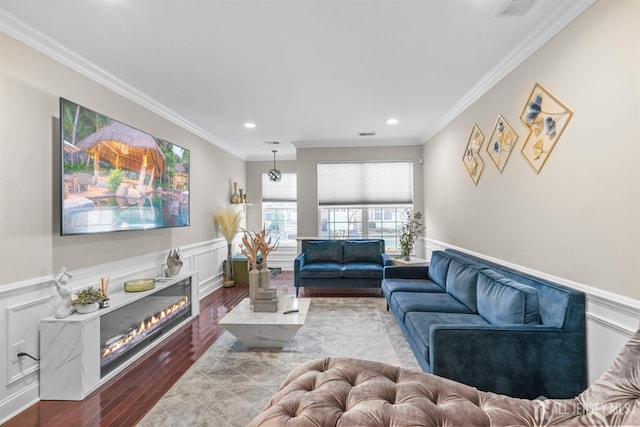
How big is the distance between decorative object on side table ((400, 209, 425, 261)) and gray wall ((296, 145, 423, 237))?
0.37 meters

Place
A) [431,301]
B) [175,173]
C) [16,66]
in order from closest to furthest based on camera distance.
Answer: [16,66] < [431,301] < [175,173]

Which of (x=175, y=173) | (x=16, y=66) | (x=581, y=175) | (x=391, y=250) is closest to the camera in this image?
(x=581, y=175)

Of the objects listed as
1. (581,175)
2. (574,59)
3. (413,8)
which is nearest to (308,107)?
(413,8)

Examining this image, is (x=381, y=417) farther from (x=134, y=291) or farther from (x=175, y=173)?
(x=175, y=173)

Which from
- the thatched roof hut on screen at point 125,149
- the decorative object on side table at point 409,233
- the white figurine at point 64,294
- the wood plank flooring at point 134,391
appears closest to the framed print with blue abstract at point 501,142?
the decorative object on side table at point 409,233

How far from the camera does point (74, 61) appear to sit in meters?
2.57

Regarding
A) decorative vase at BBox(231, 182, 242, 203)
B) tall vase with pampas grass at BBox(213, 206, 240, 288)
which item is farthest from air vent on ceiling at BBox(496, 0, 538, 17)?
decorative vase at BBox(231, 182, 242, 203)

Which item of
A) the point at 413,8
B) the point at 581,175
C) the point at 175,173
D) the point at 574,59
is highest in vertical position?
the point at 413,8

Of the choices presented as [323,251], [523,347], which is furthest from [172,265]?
[523,347]

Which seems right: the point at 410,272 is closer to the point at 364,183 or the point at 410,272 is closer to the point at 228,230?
the point at 364,183

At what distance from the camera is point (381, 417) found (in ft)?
3.96

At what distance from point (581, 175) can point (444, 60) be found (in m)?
1.48

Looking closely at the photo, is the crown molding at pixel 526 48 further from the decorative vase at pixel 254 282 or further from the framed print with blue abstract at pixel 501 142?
the decorative vase at pixel 254 282

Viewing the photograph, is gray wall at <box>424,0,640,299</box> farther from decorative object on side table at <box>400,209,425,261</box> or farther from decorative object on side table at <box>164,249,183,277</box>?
decorative object on side table at <box>164,249,183,277</box>
